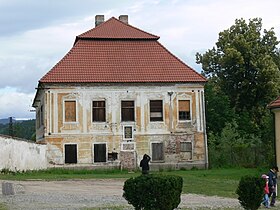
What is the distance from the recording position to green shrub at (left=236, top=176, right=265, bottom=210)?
51.0 feet

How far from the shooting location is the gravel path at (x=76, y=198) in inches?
739

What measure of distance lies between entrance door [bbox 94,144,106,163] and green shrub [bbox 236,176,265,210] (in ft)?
94.2

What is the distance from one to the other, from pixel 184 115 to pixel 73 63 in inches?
354

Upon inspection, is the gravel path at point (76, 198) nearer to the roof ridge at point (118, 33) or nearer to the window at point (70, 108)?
the window at point (70, 108)

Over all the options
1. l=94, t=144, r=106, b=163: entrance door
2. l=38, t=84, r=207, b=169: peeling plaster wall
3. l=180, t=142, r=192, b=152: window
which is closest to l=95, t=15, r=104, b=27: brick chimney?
l=38, t=84, r=207, b=169: peeling plaster wall

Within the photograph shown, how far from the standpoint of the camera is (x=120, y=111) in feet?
147

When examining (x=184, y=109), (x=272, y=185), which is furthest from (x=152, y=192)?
(x=184, y=109)

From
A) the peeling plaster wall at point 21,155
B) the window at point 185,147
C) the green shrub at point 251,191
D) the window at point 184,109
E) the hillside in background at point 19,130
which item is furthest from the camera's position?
the hillside in background at point 19,130

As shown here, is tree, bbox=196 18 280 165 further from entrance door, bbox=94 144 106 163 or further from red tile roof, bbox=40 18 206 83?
entrance door, bbox=94 144 106 163

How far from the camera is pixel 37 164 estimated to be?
40188 millimetres

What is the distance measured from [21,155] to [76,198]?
1515cm

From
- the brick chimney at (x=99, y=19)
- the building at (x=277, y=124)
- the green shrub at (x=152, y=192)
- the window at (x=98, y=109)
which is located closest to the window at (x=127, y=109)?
the window at (x=98, y=109)

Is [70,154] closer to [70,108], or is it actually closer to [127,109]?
[70,108]

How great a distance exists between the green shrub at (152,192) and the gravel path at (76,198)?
12.7 ft
